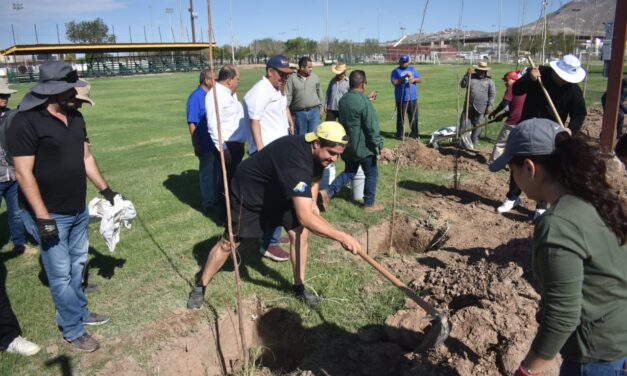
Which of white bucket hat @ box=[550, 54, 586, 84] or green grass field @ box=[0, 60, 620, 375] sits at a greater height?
white bucket hat @ box=[550, 54, 586, 84]

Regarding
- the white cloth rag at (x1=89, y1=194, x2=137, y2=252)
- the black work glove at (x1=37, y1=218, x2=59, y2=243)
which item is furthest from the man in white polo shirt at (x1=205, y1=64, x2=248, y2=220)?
the black work glove at (x1=37, y1=218, x2=59, y2=243)

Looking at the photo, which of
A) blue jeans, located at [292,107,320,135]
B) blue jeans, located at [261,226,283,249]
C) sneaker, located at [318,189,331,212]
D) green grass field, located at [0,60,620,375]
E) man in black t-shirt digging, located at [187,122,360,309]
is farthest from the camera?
blue jeans, located at [292,107,320,135]

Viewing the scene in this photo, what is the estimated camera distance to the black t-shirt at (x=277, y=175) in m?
3.45

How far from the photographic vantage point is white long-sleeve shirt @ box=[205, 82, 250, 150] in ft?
18.6

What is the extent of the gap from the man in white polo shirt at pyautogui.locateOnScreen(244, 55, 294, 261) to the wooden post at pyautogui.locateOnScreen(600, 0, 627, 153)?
329 centimetres

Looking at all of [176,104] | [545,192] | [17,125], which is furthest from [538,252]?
[176,104]

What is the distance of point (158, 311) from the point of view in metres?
4.14

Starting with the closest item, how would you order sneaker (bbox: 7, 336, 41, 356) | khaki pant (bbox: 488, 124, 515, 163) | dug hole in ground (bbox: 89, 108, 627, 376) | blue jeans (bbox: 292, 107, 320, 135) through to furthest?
dug hole in ground (bbox: 89, 108, 627, 376) < sneaker (bbox: 7, 336, 41, 356) < khaki pant (bbox: 488, 124, 515, 163) < blue jeans (bbox: 292, 107, 320, 135)

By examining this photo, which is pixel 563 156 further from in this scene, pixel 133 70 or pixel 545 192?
pixel 133 70

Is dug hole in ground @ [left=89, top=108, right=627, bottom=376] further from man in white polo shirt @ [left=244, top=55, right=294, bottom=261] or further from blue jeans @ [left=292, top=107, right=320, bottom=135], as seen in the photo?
blue jeans @ [left=292, top=107, right=320, bottom=135]

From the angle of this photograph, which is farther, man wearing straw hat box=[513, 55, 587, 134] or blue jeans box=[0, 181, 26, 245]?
man wearing straw hat box=[513, 55, 587, 134]

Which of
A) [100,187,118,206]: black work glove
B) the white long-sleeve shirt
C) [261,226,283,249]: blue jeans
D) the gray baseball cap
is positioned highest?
the gray baseball cap

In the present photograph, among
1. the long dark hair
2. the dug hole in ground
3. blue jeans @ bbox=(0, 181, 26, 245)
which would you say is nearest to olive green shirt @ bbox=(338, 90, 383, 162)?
the dug hole in ground

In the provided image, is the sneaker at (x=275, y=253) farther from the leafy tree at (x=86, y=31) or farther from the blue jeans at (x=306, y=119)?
the leafy tree at (x=86, y=31)
